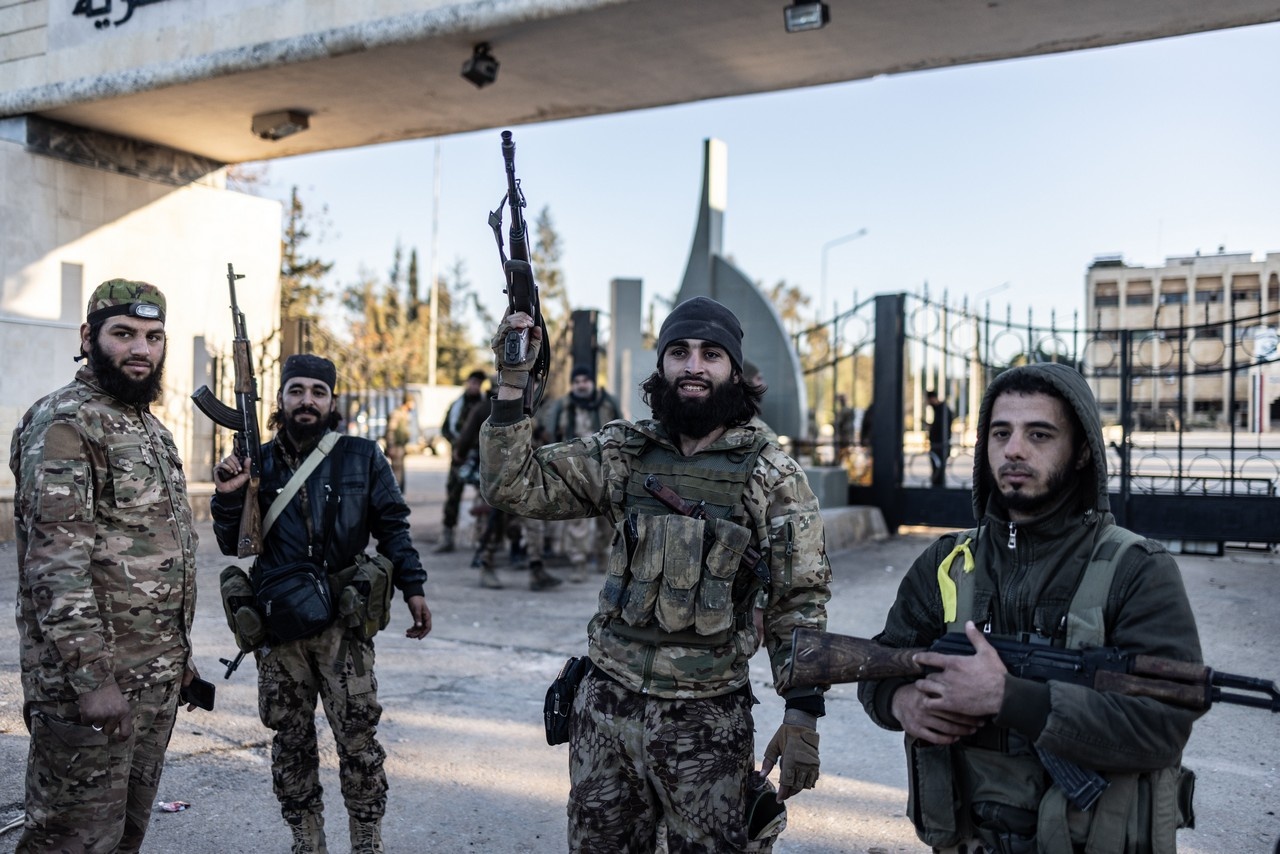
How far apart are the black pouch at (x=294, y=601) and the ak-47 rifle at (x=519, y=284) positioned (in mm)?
1177

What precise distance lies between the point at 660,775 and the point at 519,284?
1.31 metres

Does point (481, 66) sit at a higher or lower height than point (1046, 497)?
higher

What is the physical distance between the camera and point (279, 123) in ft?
34.4

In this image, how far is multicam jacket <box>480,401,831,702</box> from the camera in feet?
8.53

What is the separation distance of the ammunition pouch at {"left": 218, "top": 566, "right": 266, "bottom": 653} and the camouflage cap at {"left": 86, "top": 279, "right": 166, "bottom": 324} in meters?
0.93

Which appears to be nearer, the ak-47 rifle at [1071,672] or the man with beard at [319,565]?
the ak-47 rifle at [1071,672]

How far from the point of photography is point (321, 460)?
366cm

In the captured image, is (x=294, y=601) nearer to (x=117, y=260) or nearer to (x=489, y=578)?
(x=489, y=578)

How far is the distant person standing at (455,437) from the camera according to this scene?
32.5 feet

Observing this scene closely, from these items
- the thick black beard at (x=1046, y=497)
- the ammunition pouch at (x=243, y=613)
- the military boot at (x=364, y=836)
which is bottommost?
the military boot at (x=364, y=836)

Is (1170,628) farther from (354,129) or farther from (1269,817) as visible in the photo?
(354,129)

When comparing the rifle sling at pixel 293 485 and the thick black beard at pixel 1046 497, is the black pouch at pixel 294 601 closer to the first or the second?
the rifle sling at pixel 293 485

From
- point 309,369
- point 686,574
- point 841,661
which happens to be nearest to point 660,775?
point 686,574

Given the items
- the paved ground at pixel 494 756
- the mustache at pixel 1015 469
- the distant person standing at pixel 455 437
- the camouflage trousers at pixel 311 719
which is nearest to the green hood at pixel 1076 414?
the mustache at pixel 1015 469
